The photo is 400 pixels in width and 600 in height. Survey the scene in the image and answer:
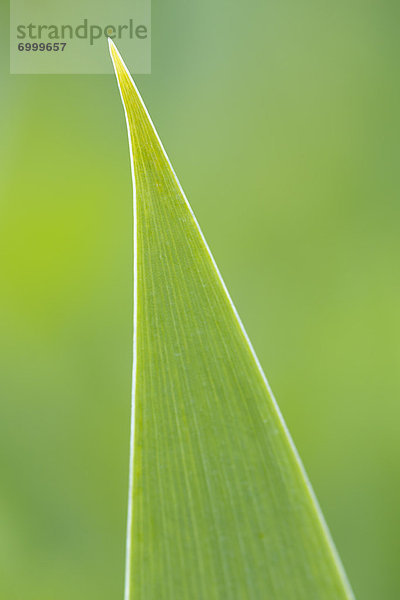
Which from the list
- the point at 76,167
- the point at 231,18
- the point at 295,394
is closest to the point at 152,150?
the point at 295,394

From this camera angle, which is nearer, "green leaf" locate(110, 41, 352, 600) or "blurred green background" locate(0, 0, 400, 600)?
"green leaf" locate(110, 41, 352, 600)

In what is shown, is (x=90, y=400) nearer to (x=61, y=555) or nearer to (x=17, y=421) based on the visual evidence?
(x=17, y=421)

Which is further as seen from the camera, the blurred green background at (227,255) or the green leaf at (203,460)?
the blurred green background at (227,255)

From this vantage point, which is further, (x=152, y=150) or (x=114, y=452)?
(x=114, y=452)
